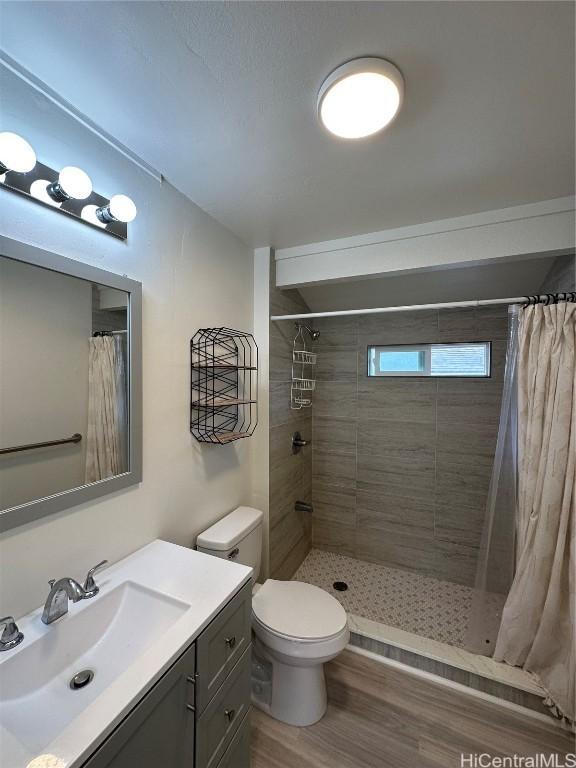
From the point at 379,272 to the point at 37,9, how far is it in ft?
5.41

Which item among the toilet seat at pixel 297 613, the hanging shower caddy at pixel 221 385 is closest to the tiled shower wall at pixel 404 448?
the hanging shower caddy at pixel 221 385

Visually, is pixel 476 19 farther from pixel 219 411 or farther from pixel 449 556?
pixel 449 556

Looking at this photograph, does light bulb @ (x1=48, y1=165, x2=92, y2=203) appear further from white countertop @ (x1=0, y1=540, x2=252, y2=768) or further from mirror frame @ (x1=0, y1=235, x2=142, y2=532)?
white countertop @ (x1=0, y1=540, x2=252, y2=768)

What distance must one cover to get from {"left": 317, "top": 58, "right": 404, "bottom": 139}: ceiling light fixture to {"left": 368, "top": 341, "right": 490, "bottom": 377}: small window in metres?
1.79

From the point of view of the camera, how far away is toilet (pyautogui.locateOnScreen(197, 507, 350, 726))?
134 cm

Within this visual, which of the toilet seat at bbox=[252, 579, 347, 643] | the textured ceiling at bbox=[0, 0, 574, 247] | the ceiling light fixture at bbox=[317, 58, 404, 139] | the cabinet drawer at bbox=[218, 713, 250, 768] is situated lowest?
the cabinet drawer at bbox=[218, 713, 250, 768]

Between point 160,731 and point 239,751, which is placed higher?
point 160,731

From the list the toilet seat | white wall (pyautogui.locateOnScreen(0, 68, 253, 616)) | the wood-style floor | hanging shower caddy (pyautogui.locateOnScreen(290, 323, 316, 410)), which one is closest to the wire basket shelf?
hanging shower caddy (pyautogui.locateOnScreen(290, 323, 316, 410))

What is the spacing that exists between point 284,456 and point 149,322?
139 centimetres

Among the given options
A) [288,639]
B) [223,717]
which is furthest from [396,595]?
[223,717]

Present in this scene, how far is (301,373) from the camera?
8.60 ft

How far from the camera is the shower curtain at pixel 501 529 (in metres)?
1.65

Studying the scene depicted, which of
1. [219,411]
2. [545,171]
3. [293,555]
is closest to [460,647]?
[293,555]

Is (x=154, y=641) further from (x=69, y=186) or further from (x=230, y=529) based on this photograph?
(x=69, y=186)
